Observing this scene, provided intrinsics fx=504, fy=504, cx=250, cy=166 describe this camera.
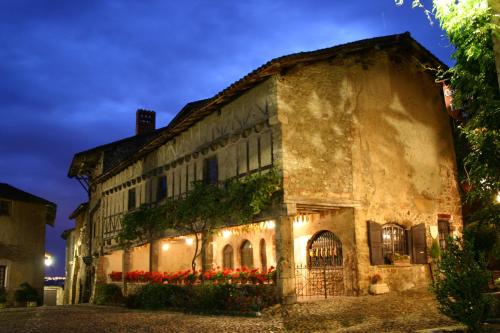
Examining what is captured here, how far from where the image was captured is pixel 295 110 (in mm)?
13805

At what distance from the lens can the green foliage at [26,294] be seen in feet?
80.2

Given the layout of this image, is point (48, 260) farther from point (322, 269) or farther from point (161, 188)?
point (322, 269)

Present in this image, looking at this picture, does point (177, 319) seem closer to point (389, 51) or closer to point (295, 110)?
point (295, 110)

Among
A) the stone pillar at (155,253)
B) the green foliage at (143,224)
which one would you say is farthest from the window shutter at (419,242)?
the stone pillar at (155,253)

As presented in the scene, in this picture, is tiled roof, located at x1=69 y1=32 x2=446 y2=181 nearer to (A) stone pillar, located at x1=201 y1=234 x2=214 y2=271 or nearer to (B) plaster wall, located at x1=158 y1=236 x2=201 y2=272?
(A) stone pillar, located at x1=201 y1=234 x2=214 y2=271

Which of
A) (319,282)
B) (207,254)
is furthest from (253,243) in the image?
(319,282)

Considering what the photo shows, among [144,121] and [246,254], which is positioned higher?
[144,121]

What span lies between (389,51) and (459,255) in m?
9.96

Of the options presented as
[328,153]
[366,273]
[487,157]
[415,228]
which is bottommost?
[366,273]

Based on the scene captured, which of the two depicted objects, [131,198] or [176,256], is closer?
[176,256]

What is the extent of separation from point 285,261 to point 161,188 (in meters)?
8.74

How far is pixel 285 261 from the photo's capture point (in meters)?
12.9

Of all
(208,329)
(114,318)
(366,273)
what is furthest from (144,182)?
(208,329)

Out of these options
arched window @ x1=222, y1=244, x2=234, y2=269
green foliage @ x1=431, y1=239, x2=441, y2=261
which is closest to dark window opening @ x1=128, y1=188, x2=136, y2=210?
arched window @ x1=222, y1=244, x2=234, y2=269
